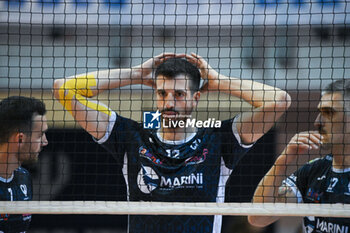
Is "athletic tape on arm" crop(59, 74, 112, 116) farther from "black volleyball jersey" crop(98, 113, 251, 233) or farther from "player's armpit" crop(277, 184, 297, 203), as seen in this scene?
"player's armpit" crop(277, 184, 297, 203)

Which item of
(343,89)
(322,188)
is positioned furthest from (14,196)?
(343,89)

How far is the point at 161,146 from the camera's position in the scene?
3.05 meters

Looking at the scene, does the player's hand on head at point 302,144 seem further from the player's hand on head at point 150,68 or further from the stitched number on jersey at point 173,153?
the player's hand on head at point 150,68

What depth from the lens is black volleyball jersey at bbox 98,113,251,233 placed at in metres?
2.98

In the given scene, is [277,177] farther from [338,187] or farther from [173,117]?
[173,117]

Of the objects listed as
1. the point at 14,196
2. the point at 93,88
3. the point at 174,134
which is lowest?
the point at 14,196

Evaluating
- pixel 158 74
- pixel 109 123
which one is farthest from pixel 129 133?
pixel 158 74

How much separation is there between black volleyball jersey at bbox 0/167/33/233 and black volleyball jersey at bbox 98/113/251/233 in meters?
0.50

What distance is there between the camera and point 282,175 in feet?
9.57

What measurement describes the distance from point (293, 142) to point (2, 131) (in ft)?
5.39

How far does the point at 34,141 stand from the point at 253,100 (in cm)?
128

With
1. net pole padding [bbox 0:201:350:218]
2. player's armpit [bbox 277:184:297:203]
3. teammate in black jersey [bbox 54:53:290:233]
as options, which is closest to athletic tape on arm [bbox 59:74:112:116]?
teammate in black jersey [bbox 54:53:290:233]

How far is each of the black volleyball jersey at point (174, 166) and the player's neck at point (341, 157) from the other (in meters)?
0.50

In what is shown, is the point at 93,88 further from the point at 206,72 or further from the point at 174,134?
the point at 206,72
